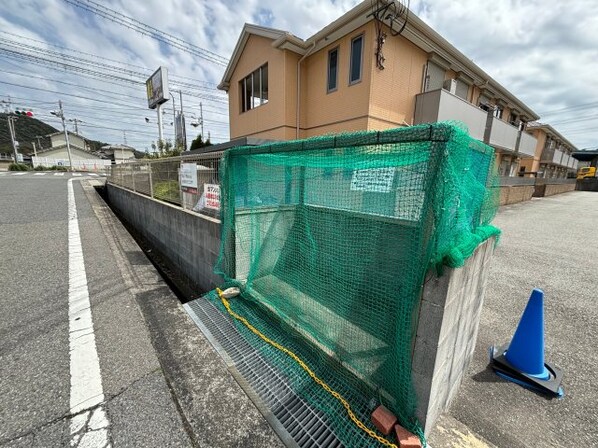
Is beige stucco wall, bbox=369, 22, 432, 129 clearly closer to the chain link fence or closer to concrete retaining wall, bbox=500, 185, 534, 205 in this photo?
the chain link fence

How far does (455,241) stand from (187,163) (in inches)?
175

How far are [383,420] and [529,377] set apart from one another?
1582 mm

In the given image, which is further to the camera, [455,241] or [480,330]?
[480,330]

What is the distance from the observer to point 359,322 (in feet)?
6.42

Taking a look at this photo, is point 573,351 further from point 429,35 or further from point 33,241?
point 429,35

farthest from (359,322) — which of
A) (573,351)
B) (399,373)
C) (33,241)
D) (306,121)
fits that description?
(306,121)

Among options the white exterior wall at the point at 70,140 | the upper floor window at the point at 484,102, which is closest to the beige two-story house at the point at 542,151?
the upper floor window at the point at 484,102

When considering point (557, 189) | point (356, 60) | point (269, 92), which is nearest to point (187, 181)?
point (356, 60)

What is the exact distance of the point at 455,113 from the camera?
879cm

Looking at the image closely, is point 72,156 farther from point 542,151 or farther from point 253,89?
point 542,151

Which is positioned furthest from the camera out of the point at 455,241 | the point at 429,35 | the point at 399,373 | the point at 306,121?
the point at 306,121

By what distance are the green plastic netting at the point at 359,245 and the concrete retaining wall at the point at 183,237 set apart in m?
1.23

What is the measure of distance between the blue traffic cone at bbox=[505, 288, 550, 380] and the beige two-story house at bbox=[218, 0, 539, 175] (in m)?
6.62

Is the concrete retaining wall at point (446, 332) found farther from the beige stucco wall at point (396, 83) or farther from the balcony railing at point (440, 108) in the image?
the balcony railing at point (440, 108)
